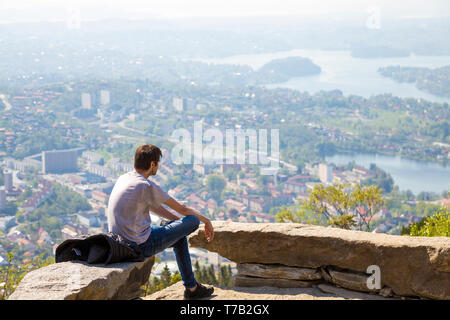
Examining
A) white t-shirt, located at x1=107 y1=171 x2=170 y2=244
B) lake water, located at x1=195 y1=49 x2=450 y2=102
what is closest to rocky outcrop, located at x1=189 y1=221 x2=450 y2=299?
white t-shirt, located at x1=107 y1=171 x2=170 y2=244

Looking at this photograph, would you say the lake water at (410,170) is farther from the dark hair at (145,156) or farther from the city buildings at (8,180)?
the dark hair at (145,156)

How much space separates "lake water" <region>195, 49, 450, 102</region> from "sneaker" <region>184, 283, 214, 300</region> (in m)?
54.7

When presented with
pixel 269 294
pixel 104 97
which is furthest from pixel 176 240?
pixel 104 97

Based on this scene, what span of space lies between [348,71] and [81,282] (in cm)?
6884

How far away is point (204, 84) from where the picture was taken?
2479 inches

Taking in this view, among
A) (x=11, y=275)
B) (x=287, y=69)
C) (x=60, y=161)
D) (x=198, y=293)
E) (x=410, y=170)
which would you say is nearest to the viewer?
(x=198, y=293)

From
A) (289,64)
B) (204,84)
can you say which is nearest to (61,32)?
(204,84)

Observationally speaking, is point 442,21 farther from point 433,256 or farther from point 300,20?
point 433,256

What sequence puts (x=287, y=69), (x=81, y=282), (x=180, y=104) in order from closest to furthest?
1. (x=81, y=282)
2. (x=180, y=104)
3. (x=287, y=69)

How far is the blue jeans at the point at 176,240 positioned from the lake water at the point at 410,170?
105ft

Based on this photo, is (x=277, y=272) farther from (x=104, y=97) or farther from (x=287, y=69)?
(x=287, y=69)

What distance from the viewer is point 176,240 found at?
2674 mm

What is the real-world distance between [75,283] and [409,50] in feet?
205

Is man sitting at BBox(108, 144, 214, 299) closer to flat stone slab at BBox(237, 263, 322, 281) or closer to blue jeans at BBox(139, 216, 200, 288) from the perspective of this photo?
blue jeans at BBox(139, 216, 200, 288)
